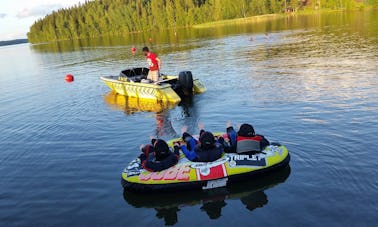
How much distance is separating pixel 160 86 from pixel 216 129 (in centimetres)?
565

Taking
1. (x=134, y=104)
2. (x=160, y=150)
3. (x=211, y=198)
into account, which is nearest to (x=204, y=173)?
(x=211, y=198)

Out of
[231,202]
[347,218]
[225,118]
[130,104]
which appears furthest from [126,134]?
[347,218]

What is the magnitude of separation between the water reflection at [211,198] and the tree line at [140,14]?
9437 cm

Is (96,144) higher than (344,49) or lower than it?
lower

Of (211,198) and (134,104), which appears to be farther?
(134,104)

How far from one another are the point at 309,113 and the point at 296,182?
18.1ft

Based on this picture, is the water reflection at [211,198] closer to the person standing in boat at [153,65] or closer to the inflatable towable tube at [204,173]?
the inflatable towable tube at [204,173]

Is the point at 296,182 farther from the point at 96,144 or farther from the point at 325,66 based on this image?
the point at 325,66

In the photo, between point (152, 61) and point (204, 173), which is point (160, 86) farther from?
point (204, 173)

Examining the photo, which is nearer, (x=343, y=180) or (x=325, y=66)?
(x=343, y=180)

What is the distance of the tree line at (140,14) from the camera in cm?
10938

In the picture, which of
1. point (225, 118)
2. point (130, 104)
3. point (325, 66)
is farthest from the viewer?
point (325, 66)

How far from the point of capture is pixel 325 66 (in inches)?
900

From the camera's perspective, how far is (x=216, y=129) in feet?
44.9
